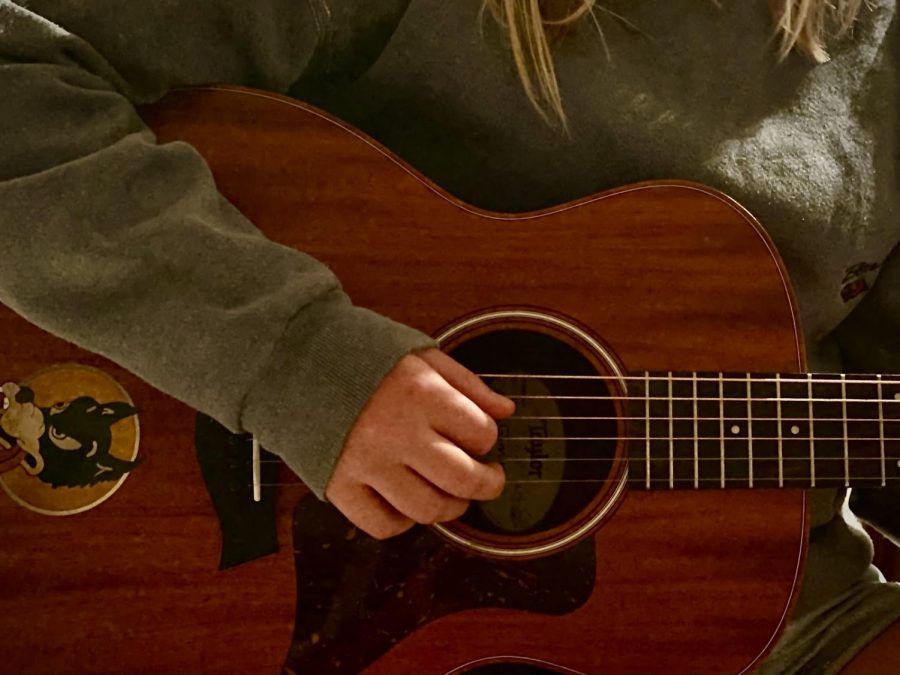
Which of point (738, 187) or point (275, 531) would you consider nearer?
point (275, 531)

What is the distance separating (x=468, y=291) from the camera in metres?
0.72

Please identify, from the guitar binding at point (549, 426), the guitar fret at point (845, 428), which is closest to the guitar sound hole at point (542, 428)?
the guitar binding at point (549, 426)

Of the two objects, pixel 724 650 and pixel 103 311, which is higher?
pixel 103 311

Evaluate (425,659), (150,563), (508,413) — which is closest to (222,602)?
(150,563)

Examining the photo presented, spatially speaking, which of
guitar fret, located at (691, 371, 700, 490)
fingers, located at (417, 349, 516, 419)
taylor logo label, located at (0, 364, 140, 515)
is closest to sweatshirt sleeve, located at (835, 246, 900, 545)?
guitar fret, located at (691, 371, 700, 490)

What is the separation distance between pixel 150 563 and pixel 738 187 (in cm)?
66

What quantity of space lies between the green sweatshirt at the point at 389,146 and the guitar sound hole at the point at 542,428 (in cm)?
13

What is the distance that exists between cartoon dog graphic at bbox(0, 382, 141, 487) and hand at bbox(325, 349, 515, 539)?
20 centimetres

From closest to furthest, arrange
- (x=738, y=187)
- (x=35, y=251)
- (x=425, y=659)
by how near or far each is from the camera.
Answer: (x=35, y=251)
(x=425, y=659)
(x=738, y=187)

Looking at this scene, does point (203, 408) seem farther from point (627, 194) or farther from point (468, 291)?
point (627, 194)

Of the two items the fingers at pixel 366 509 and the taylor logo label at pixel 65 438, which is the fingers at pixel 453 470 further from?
the taylor logo label at pixel 65 438

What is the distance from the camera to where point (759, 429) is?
0.75 meters

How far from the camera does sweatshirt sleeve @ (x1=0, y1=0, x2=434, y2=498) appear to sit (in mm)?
598

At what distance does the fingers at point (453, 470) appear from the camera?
0.62 metres
